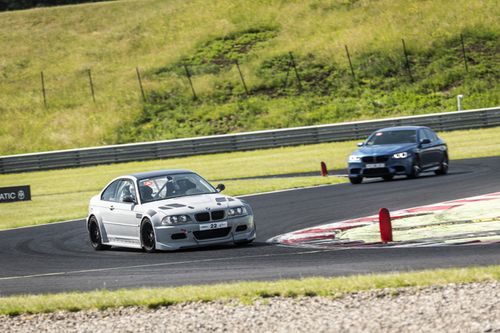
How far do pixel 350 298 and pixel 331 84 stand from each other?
49.7m

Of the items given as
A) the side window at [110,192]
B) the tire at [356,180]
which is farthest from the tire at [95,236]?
the tire at [356,180]

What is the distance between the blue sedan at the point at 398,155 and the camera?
26.5m

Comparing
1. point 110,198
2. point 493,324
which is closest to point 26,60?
point 110,198

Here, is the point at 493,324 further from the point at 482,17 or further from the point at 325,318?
the point at 482,17

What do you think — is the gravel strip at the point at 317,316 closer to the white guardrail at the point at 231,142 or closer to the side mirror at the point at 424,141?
the side mirror at the point at 424,141

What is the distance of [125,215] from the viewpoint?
16984 millimetres

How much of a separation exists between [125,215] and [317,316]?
26.3 ft

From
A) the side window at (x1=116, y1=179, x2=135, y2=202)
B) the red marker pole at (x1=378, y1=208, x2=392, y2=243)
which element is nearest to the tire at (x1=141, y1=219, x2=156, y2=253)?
the side window at (x1=116, y1=179, x2=135, y2=202)

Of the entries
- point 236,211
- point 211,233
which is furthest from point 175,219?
point 236,211

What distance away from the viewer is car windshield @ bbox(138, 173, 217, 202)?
17.0 m

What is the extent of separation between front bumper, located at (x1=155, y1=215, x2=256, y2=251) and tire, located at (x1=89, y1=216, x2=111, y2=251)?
1.80 metres

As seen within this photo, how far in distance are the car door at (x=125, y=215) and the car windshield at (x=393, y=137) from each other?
11208 mm

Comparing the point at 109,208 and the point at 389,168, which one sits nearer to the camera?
the point at 109,208

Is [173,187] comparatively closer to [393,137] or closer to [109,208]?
[109,208]
